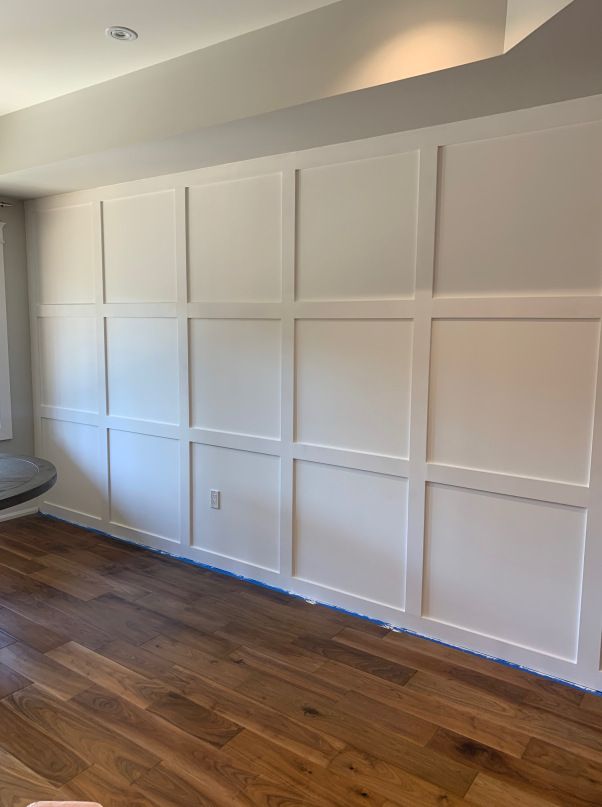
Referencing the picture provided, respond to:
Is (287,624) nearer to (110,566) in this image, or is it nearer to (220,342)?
(110,566)

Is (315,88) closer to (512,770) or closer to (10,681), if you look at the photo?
(512,770)

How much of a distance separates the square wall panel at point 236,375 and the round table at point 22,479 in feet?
3.26

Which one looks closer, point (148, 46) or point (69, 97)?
point (148, 46)

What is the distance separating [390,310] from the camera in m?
2.55

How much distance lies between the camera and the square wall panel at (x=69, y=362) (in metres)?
3.80

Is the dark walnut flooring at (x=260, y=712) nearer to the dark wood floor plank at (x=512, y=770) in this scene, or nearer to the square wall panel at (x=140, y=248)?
the dark wood floor plank at (x=512, y=770)

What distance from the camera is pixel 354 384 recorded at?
2.71 metres

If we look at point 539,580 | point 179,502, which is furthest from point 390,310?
point 179,502

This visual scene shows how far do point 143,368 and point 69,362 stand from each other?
0.75 metres

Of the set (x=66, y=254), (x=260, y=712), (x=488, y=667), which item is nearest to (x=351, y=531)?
(x=488, y=667)

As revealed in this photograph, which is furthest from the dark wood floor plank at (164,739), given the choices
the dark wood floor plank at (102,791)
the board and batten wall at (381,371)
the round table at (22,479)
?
the board and batten wall at (381,371)

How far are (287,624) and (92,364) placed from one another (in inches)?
84.2

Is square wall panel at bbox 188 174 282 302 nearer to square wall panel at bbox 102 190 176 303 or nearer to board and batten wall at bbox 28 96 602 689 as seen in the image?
board and batten wall at bbox 28 96 602 689

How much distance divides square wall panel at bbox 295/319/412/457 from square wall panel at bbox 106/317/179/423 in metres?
0.90
